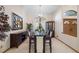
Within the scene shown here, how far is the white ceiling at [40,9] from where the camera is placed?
10.2 ft

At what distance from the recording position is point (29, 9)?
10.8 feet

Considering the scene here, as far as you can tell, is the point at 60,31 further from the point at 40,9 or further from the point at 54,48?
the point at 40,9

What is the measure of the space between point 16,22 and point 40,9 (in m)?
0.91

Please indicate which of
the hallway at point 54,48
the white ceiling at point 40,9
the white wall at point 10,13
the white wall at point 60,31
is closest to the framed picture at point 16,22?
the white wall at point 10,13

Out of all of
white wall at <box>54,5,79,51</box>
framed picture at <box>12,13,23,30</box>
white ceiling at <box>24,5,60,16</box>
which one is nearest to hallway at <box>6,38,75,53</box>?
white wall at <box>54,5,79,51</box>

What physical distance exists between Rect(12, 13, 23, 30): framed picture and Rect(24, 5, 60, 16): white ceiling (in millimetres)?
338

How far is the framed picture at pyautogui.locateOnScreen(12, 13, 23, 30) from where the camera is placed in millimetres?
3383

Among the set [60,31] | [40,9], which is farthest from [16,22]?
[60,31]

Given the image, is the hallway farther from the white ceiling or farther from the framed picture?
the white ceiling

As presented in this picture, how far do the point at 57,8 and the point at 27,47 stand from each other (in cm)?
147

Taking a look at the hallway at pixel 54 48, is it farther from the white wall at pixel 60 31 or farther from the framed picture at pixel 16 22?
the framed picture at pixel 16 22

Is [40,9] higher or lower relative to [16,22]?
higher

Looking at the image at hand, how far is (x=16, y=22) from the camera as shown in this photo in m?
3.55
